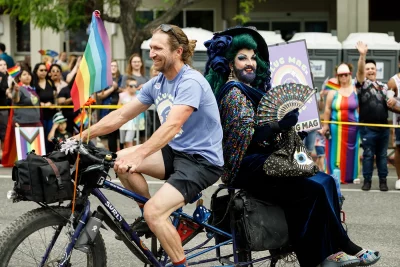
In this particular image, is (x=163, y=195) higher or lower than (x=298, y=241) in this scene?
higher

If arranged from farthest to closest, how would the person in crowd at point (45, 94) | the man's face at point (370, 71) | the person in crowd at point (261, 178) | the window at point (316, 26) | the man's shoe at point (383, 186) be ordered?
the window at point (316, 26)
the person in crowd at point (45, 94)
the man's face at point (370, 71)
the man's shoe at point (383, 186)
the person in crowd at point (261, 178)

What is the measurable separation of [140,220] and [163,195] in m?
0.32

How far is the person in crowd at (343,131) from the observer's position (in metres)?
12.2

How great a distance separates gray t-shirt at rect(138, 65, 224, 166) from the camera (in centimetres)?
531

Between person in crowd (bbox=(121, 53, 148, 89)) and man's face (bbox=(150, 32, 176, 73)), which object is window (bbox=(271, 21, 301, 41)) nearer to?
person in crowd (bbox=(121, 53, 148, 89))

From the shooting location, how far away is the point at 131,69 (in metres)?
14.7

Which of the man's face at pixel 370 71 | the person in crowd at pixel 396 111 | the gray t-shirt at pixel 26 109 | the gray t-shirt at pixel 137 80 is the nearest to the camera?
the person in crowd at pixel 396 111

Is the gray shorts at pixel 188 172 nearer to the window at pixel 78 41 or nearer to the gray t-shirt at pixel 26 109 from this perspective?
the gray t-shirt at pixel 26 109

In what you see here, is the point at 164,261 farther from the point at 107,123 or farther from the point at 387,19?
the point at 387,19

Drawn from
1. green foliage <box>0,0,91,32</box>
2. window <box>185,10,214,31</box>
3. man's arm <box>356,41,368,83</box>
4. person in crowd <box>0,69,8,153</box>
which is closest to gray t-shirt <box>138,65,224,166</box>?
man's arm <box>356,41,368,83</box>

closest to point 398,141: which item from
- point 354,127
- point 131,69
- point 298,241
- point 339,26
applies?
point 354,127

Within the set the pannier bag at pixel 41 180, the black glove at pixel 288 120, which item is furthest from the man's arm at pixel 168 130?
the black glove at pixel 288 120

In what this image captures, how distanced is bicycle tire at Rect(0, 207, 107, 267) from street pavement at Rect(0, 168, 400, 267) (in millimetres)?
458

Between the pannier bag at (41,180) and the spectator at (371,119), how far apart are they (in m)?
7.03
